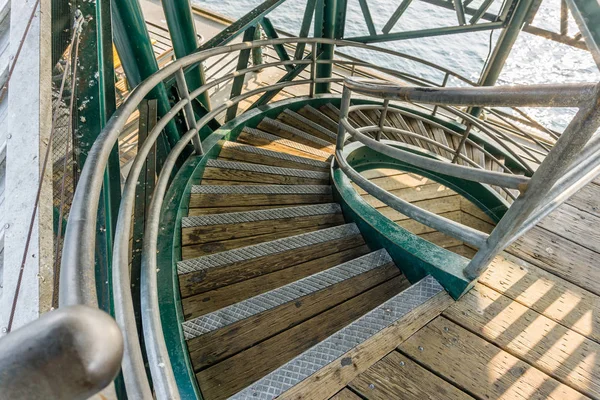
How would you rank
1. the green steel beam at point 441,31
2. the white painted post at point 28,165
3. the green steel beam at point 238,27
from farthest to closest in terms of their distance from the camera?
1. the green steel beam at point 441,31
2. the green steel beam at point 238,27
3. the white painted post at point 28,165

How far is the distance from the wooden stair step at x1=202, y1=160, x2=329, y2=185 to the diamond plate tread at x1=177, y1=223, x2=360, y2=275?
3.14ft

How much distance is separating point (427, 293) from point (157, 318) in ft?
4.35

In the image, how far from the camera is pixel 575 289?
1956mm

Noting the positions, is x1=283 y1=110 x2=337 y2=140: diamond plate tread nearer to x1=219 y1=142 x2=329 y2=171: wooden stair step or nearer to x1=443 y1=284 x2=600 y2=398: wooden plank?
x1=219 y1=142 x2=329 y2=171: wooden stair step

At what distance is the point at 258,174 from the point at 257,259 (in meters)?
1.26

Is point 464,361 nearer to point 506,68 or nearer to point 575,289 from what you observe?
point 575,289

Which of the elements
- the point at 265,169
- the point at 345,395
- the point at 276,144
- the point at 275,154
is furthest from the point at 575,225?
the point at 276,144

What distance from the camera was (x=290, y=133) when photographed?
4359mm

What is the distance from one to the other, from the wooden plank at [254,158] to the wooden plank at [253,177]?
0.28 m

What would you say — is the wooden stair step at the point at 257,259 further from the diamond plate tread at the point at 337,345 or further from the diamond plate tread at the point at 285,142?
the diamond plate tread at the point at 285,142

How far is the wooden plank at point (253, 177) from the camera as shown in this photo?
318cm

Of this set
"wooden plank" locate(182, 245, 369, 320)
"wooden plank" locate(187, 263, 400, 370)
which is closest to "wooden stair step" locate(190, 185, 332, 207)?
"wooden plank" locate(182, 245, 369, 320)

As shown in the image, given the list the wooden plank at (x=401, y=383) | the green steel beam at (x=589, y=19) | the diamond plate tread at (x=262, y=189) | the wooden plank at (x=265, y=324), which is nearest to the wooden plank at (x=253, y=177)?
the diamond plate tread at (x=262, y=189)

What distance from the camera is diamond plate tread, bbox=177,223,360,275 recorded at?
7.00 feet
